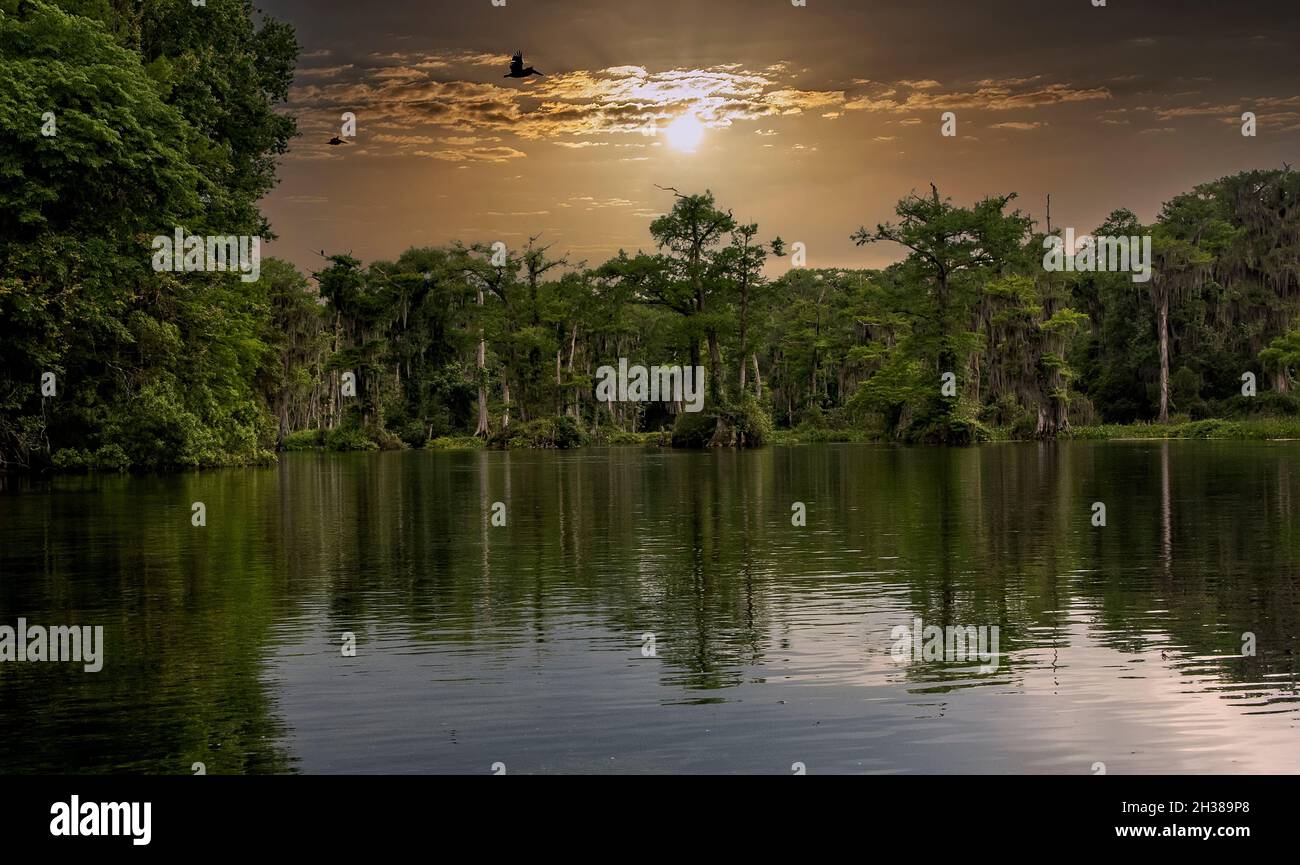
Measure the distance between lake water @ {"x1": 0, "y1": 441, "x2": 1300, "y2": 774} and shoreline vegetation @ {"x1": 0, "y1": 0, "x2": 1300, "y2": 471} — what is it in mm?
15792

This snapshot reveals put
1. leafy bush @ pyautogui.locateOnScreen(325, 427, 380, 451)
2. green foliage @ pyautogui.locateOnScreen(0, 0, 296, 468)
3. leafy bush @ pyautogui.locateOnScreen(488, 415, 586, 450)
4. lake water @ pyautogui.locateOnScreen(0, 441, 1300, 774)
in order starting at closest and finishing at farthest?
1. lake water @ pyautogui.locateOnScreen(0, 441, 1300, 774)
2. green foliage @ pyautogui.locateOnScreen(0, 0, 296, 468)
3. leafy bush @ pyautogui.locateOnScreen(325, 427, 380, 451)
4. leafy bush @ pyautogui.locateOnScreen(488, 415, 586, 450)

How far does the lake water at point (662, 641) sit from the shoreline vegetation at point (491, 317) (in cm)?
1579

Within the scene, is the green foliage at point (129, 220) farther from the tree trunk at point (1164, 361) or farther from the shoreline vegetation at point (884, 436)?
the tree trunk at point (1164, 361)

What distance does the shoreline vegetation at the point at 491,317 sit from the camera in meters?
40.8

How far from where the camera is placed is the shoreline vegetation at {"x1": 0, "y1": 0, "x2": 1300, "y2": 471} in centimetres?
4075

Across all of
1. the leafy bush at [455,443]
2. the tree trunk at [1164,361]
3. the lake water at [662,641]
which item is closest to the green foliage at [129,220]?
the lake water at [662,641]

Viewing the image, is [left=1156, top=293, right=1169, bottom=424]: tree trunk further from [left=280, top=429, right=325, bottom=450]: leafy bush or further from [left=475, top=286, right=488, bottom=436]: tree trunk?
[left=280, top=429, right=325, bottom=450]: leafy bush

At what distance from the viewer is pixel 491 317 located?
356 ft

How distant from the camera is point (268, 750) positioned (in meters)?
8.90

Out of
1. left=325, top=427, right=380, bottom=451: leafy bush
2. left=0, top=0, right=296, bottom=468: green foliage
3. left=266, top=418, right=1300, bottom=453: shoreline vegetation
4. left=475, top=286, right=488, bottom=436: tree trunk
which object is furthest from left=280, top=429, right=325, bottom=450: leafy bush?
left=0, top=0, right=296, bottom=468: green foliage

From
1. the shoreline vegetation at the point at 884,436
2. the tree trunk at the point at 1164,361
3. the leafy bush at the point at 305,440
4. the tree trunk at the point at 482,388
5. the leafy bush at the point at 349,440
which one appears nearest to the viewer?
the shoreline vegetation at the point at 884,436
